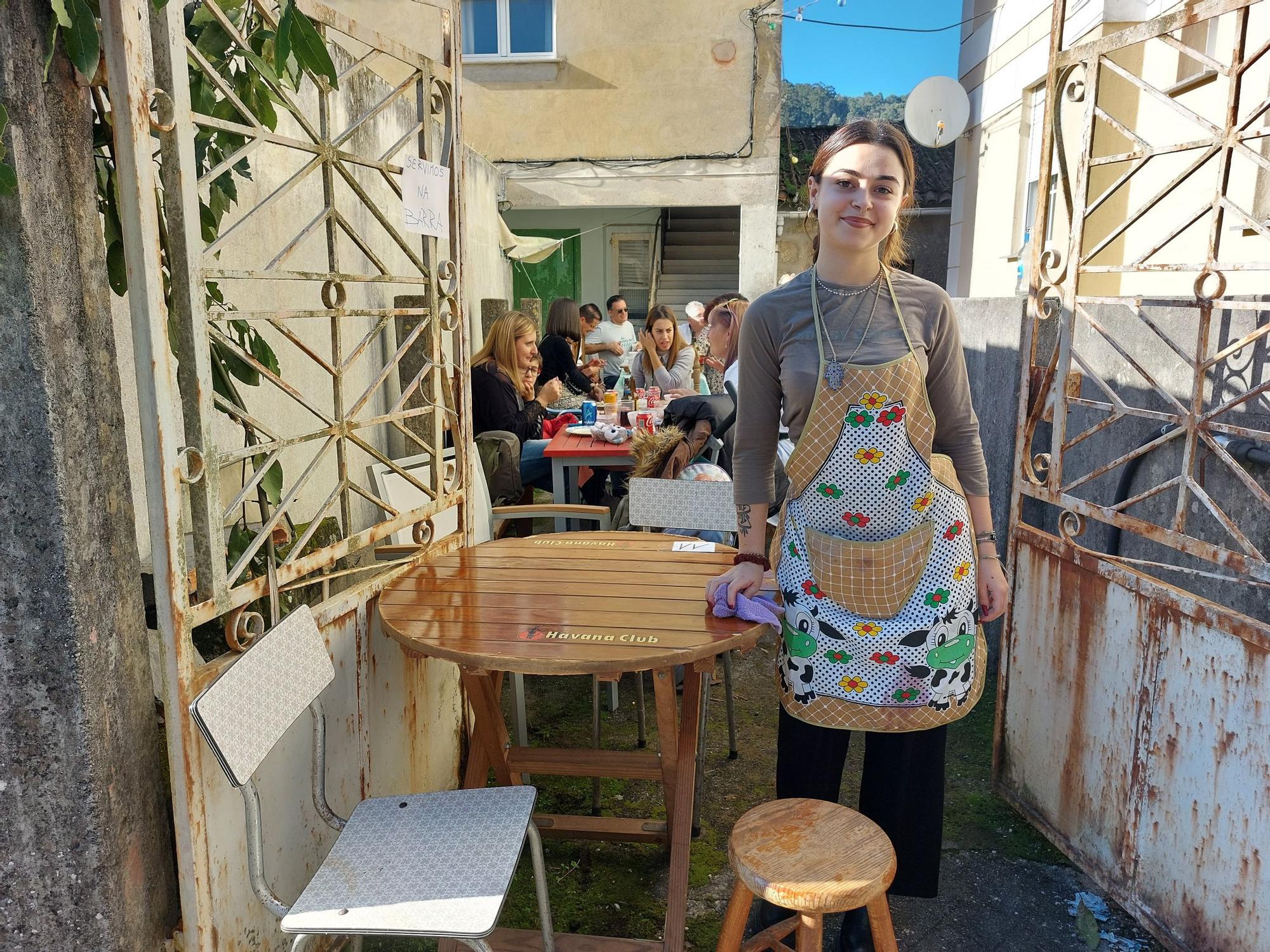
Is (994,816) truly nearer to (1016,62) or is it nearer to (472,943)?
(472,943)

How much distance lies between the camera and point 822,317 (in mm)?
2164

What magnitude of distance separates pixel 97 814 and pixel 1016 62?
10945mm

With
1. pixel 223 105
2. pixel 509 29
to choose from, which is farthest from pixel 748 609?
pixel 509 29

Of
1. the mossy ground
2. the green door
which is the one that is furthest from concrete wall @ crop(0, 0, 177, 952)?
the green door

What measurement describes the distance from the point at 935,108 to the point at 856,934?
10351 mm

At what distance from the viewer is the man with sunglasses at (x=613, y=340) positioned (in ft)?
33.0

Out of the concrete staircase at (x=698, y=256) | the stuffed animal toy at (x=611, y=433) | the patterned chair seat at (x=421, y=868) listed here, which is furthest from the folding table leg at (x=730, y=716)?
the concrete staircase at (x=698, y=256)

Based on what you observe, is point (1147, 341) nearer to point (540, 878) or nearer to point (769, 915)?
point (769, 915)

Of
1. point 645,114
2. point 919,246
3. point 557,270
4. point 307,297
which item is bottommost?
point 307,297

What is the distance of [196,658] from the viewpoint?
77.3 inches

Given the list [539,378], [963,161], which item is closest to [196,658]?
[539,378]

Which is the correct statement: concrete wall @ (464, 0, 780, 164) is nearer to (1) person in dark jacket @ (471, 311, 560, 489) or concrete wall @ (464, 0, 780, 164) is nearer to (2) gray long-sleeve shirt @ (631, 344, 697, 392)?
(2) gray long-sleeve shirt @ (631, 344, 697, 392)

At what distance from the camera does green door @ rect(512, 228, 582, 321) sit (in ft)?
46.6

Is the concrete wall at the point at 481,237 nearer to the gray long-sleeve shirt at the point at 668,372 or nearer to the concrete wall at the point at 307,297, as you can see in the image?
the gray long-sleeve shirt at the point at 668,372
